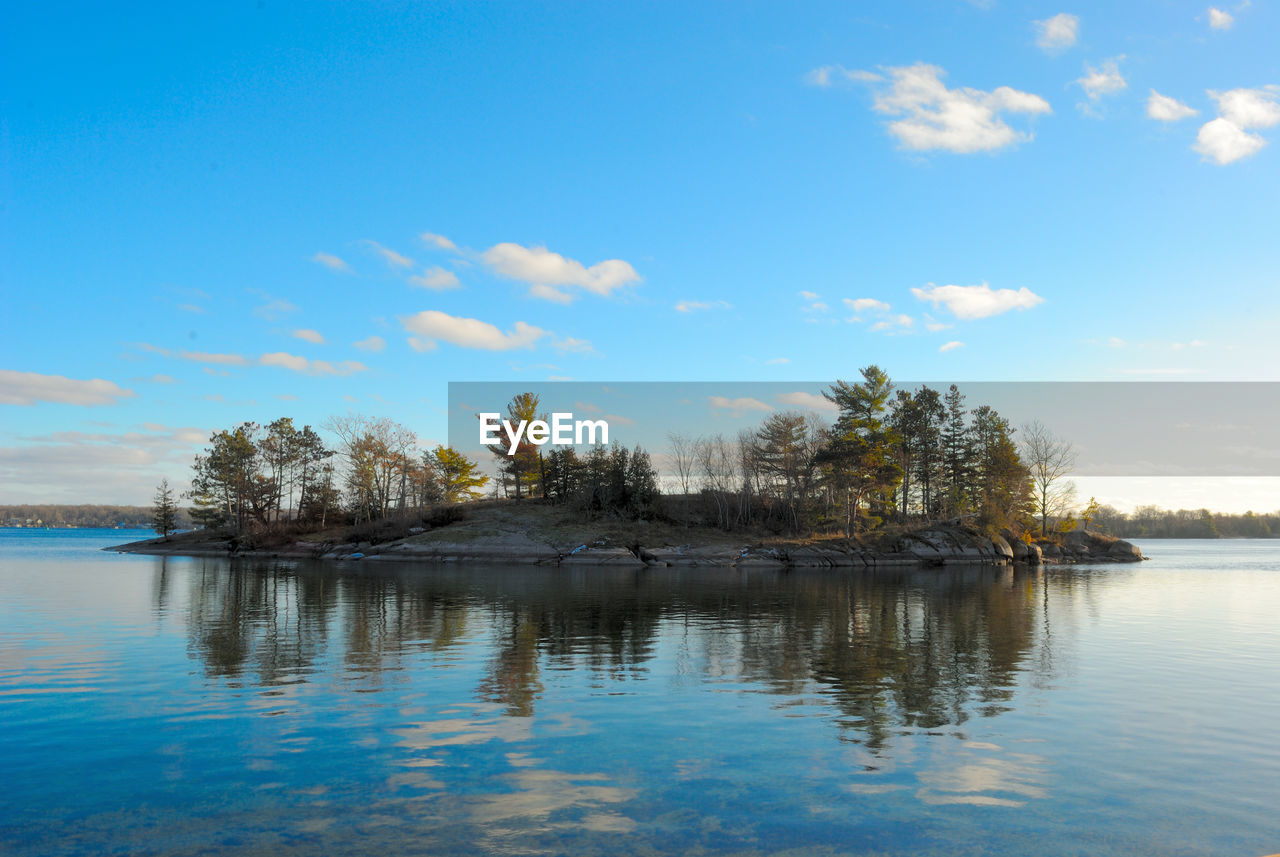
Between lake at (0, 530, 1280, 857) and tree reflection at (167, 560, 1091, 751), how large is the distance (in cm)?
16

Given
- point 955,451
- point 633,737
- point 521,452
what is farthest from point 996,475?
point 633,737

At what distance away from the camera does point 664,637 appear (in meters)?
21.2

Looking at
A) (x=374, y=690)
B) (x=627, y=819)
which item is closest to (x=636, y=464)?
(x=374, y=690)

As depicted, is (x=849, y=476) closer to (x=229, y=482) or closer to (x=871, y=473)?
(x=871, y=473)

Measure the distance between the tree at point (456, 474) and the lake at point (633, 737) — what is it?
82359 millimetres

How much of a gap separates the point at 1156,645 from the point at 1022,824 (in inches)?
653

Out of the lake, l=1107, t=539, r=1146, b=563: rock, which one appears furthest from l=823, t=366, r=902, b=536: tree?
the lake

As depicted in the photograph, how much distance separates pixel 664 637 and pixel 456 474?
92188 millimetres

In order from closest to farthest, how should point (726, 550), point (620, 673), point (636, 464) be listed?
1. point (620, 673)
2. point (726, 550)
3. point (636, 464)

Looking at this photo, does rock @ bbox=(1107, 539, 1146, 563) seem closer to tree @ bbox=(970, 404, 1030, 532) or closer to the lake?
tree @ bbox=(970, 404, 1030, 532)

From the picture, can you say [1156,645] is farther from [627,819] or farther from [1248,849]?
[627,819]

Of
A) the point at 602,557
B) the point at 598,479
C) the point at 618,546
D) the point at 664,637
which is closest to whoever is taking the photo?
the point at 664,637

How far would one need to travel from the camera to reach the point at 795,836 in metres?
6.94

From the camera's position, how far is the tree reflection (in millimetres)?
14047
